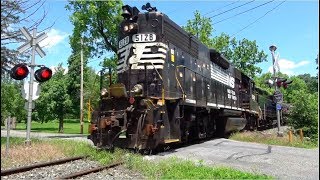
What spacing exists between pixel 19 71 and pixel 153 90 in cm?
391

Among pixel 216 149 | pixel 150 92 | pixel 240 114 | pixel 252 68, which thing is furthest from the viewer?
pixel 252 68

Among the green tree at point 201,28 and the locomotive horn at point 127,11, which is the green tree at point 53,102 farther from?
the locomotive horn at point 127,11

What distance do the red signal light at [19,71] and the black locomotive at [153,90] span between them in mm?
2485

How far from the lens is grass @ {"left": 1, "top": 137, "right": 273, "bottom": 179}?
7.64 meters

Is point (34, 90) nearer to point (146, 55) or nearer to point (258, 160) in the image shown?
point (146, 55)

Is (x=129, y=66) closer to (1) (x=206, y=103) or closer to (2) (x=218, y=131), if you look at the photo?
(1) (x=206, y=103)

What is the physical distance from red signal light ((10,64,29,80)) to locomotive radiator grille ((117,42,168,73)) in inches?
131

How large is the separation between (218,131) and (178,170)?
10.2 meters

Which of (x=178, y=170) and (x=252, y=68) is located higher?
(x=252, y=68)

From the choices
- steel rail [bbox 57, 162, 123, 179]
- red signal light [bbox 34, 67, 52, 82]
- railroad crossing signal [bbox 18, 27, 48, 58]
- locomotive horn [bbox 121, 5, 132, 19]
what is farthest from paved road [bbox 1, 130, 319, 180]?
railroad crossing signal [bbox 18, 27, 48, 58]

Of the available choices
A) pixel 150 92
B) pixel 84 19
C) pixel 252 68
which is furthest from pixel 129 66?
pixel 252 68

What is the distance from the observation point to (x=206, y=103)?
48.0ft

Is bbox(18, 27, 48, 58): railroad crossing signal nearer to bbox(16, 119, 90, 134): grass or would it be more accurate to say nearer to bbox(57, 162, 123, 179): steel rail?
bbox(57, 162, 123, 179): steel rail

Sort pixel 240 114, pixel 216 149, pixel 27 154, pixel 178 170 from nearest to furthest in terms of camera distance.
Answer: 1. pixel 178 170
2. pixel 27 154
3. pixel 216 149
4. pixel 240 114
